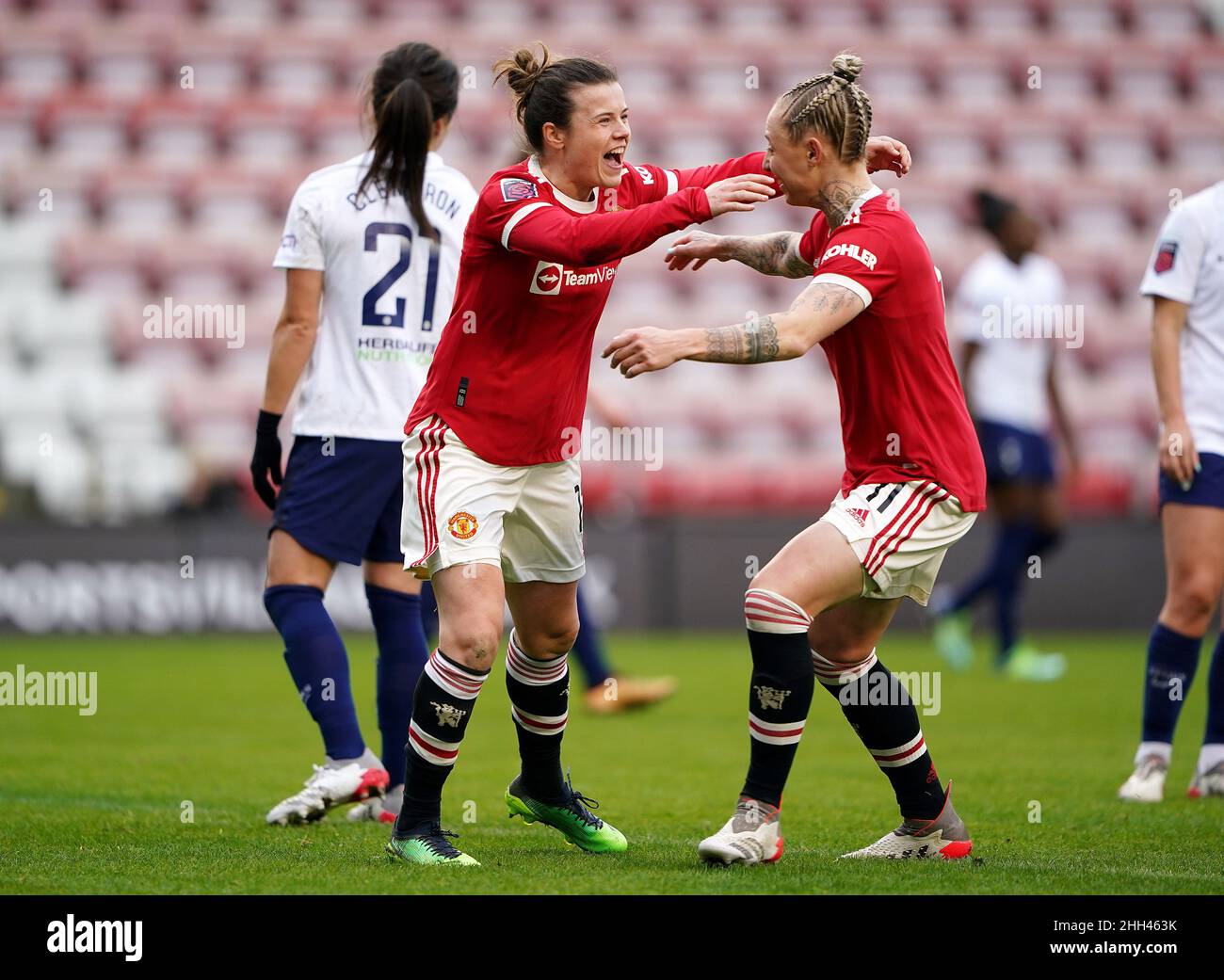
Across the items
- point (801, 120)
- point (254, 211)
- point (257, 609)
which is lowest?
point (257, 609)

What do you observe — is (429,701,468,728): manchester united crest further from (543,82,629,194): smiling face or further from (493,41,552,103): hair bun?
(493,41,552,103): hair bun

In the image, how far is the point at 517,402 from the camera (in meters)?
4.30

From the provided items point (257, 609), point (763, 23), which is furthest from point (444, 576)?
point (763, 23)

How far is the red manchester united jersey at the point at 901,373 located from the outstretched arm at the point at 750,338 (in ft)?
0.56

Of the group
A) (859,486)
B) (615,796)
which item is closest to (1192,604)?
(859,486)

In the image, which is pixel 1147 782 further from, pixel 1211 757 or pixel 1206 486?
pixel 1206 486

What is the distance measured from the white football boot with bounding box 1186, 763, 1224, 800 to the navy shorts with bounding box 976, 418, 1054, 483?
4.76 m

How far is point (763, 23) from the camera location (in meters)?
18.0

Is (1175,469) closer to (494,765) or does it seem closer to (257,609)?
(494,765)

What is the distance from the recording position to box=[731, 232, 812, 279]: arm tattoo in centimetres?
458

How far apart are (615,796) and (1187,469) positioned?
241 centimetres

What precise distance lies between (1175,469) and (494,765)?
302 centimetres

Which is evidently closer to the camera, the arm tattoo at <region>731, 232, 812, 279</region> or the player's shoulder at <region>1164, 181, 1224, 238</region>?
the arm tattoo at <region>731, 232, 812, 279</region>

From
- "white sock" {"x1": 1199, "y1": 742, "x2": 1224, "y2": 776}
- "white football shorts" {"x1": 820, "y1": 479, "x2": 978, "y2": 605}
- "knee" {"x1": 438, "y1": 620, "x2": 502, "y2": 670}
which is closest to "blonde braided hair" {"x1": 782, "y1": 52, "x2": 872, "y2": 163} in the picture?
"white football shorts" {"x1": 820, "y1": 479, "x2": 978, "y2": 605}
